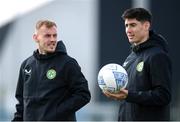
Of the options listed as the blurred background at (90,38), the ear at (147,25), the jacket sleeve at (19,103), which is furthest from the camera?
the blurred background at (90,38)

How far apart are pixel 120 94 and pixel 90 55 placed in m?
25.8

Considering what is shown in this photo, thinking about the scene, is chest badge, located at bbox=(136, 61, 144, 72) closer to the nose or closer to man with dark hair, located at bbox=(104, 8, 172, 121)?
man with dark hair, located at bbox=(104, 8, 172, 121)

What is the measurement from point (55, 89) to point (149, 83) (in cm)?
95

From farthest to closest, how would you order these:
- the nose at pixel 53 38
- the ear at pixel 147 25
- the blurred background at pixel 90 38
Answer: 1. the blurred background at pixel 90 38
2. the ear at pixel 147 25
3. the nose at pixel 53 38

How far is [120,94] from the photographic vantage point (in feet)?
29.7

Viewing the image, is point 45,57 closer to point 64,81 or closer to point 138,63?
point 64,81

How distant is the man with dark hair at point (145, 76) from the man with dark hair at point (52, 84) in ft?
1.16

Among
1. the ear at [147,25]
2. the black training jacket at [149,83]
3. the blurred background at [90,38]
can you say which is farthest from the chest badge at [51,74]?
the blurred background at [90,38]

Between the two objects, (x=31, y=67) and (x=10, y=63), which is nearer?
(x=31, y=67)

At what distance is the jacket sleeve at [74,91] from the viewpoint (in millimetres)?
9195

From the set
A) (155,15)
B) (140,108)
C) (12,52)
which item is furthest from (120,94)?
(12,52)

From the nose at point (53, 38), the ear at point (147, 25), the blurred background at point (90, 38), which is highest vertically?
the ear at point (147, 25)

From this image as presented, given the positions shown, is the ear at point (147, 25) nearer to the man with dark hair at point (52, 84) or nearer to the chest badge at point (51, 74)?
the man with dark hair at point (52, 84)

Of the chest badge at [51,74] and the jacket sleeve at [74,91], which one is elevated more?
the chest badge at [51,74]
